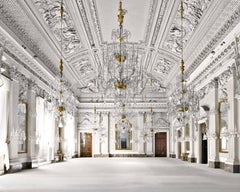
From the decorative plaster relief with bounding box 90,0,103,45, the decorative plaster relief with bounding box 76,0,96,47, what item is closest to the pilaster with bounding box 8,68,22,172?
the decorative plaster relief with bounding box 76,0,96,47

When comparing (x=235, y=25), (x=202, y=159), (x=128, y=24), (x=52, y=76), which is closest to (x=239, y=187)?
(x=235, y=25)

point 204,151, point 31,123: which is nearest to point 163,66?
point 204,151

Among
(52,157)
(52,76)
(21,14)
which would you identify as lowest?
(52,157)

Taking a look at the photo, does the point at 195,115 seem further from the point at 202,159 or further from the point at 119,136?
the point at 119,136

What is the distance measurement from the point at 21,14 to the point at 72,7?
6.00ft

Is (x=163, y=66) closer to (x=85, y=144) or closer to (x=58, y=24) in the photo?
(x=58, y=24)

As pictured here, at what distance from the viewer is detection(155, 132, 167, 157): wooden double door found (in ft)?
99.1

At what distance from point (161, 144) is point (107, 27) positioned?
627 inches

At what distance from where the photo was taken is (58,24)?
14727mm

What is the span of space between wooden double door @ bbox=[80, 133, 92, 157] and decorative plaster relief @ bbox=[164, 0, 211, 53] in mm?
13954

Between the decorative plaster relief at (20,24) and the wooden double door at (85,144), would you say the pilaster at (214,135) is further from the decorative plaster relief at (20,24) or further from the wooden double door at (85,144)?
the wooden double door at (85,144)

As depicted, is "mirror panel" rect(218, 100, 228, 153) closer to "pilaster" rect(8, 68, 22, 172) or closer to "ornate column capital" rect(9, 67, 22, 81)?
"pilaster" rect(8, 68, 22, 172)

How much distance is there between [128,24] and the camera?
1608 cm

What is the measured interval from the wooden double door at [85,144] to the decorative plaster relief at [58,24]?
503 inches
